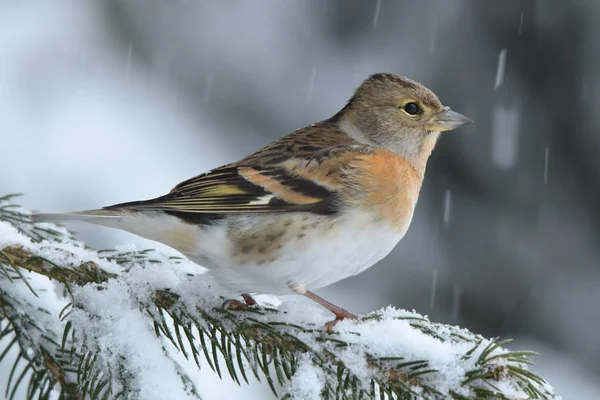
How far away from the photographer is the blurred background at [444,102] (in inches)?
165

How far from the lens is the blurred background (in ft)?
13.8

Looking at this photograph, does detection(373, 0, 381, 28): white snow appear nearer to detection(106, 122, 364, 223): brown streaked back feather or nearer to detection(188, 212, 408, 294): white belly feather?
detection(106, 122, 364, 223): brown streaked back feather

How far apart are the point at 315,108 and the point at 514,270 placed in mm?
1587

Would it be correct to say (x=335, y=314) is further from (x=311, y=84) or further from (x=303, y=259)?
(x=311, y=84)

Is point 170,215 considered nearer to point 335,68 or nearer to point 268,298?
point 268,298

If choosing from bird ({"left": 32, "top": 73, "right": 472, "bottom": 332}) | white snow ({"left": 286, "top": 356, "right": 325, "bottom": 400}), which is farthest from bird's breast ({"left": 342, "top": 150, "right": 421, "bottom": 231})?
white snow ({"left": 286, "top": 356, "right": 325, "bottom": 400})

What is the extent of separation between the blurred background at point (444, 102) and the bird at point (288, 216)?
1.56 metres

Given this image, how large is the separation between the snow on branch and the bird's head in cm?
115

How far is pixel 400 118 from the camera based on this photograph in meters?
3.13

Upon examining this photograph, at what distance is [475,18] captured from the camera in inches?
179

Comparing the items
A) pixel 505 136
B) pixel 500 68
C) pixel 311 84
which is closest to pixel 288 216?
pixel 311 84

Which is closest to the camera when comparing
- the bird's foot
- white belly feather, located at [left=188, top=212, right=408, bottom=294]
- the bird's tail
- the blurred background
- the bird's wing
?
the bird's foot

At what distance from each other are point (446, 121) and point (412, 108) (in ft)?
0.53

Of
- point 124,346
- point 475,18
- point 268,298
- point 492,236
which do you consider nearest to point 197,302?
point 124,346
